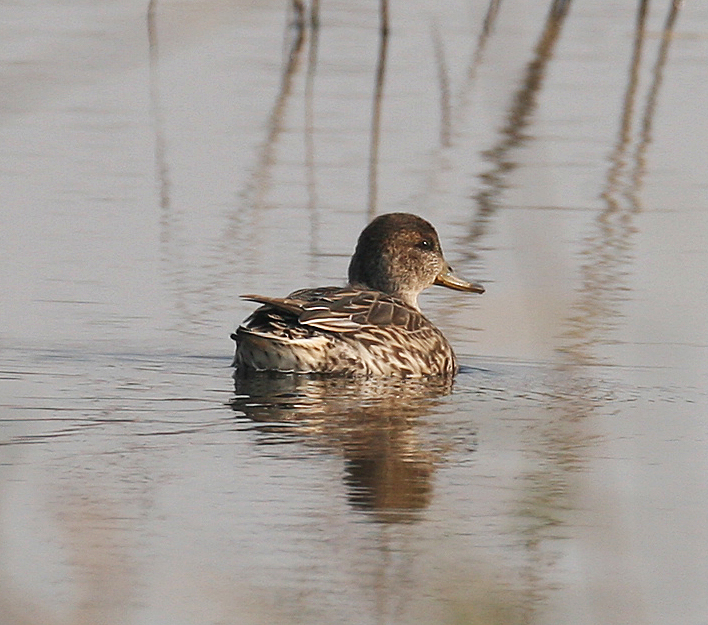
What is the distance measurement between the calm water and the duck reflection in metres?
0.02

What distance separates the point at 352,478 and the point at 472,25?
11.0 metres

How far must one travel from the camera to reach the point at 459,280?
29.6ft

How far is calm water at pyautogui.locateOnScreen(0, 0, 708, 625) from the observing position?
4965 mm

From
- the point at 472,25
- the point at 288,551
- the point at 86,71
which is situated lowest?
the point at 472,25

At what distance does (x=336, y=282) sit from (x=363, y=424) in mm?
2528

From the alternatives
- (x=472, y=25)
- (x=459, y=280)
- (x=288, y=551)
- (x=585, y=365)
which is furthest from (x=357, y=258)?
(x=472, y=25)

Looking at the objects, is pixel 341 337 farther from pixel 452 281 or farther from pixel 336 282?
pixel 336 282

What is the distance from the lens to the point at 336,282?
952cm

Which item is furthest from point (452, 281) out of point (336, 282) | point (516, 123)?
point (516, 123)

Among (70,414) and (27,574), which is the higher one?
(27,574)

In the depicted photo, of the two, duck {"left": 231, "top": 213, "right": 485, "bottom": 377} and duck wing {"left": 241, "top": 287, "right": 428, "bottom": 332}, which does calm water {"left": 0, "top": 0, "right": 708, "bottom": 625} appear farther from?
duck wing {"left": 241, "top": 287, "right": 428, "bottom": 332}

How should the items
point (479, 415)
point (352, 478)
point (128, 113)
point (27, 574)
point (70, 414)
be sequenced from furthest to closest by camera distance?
point (128, 113)
point (479, 415)
point (70, 414)
point (352, 478)
point (27, 574)

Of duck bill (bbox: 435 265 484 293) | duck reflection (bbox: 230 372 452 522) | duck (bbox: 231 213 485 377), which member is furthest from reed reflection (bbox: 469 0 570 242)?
duck reflection (bbox: 230 372 452 522)

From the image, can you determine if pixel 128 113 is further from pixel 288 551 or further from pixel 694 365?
pixel 288 551
